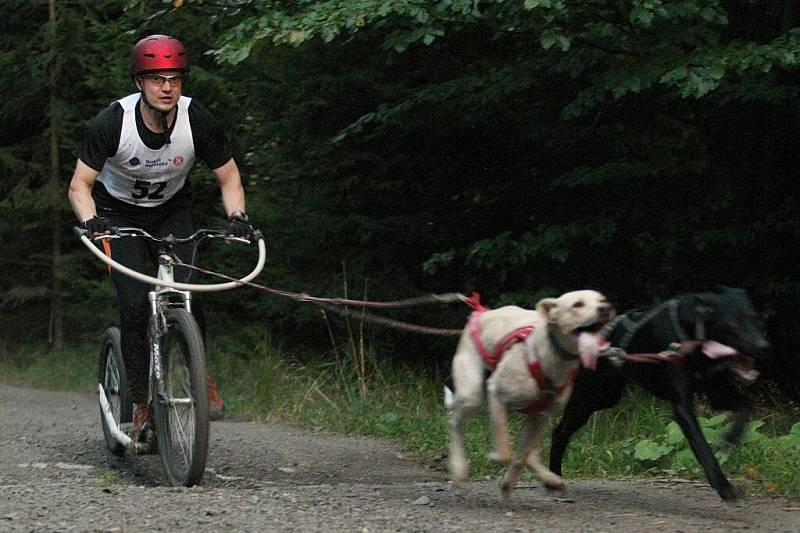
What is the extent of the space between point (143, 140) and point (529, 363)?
256cm

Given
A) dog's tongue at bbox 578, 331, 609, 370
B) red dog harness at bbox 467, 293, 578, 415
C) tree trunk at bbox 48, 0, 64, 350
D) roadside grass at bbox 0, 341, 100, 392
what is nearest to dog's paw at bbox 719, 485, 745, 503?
red dog harness at bbox 467, 293, 578, 415

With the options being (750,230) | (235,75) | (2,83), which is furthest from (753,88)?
(2,83)

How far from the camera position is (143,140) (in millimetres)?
6379

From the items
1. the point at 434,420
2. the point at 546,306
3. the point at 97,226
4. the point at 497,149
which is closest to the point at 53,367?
the point at 497,149

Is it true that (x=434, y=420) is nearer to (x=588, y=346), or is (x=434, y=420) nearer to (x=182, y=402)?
(x=182, y=402)

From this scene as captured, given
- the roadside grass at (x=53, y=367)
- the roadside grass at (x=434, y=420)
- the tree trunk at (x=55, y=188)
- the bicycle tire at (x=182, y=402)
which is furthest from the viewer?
the tree trunk at (x=55, y=188)

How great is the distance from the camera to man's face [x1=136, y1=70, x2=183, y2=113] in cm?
629

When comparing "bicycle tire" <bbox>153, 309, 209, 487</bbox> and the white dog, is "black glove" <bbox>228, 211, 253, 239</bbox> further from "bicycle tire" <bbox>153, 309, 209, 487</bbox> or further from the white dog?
the white dog

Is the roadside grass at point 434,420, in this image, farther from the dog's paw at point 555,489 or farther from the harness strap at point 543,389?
the harness strap at point 543,389

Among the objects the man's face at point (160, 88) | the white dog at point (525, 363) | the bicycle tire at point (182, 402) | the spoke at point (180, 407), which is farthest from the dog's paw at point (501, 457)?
the man's face at point (160, 88)

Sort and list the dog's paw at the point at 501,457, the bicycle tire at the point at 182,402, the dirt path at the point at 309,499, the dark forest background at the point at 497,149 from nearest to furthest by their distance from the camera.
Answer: the dirt path at the point at 309,499
the dog's paw at the point at 501,457
the bicycle tire at the point at 182,402
the dark forest background at the point at 497,149

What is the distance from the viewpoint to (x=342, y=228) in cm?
1251

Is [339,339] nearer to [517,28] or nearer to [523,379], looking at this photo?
[517,28]

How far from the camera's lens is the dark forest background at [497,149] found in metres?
8.44
